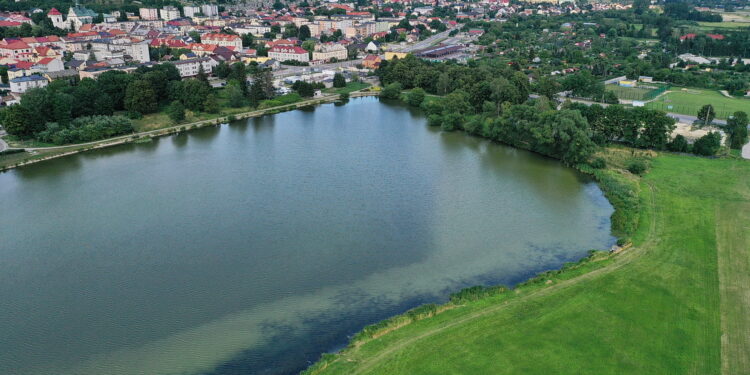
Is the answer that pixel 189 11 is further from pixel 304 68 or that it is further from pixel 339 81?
pixel 339 81

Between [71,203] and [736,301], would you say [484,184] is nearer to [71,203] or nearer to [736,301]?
[736,301]

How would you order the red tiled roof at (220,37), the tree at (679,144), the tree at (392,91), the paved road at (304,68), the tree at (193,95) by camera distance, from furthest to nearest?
1. the red tiled roof at (220,37)
2. the paved road at (304,68)
3. the tree at (392,91)
4. the tree at (193,95)
5. the tree at (679,144)

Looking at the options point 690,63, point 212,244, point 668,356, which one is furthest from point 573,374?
point 690,63

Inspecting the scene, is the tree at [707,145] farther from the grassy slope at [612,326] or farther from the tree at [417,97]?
the tree at [417,97]

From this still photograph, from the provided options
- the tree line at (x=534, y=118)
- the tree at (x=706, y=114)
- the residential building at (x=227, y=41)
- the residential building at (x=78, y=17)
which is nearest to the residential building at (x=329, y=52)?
the residential building at (x=227, y=41)

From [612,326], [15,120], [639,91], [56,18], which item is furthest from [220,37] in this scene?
[612,326]

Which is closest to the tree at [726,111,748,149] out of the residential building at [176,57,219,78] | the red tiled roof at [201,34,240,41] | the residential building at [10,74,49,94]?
the residential building at [176,57,219,78]

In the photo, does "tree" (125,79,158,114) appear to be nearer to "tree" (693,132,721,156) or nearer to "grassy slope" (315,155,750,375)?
"grassy slope" (315,155,750,375)
